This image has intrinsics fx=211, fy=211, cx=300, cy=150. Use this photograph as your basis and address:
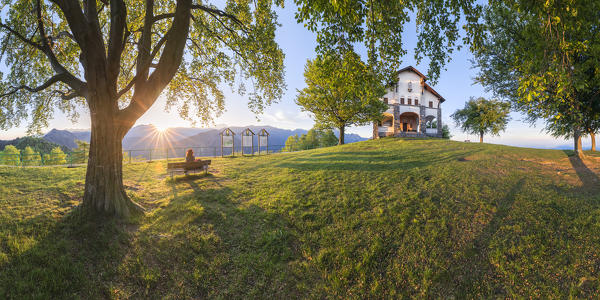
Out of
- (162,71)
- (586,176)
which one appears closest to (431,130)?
(586,176)

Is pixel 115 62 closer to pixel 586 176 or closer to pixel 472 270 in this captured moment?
pixel 472 270

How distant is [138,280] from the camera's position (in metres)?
3.84

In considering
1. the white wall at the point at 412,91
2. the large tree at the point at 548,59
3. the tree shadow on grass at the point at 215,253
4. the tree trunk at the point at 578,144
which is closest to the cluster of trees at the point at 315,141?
the white wall at the point at 412,91

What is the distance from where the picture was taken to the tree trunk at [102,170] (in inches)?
227

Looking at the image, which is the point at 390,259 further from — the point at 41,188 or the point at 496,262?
the point at 41,188

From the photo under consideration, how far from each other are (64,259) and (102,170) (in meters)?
2.57

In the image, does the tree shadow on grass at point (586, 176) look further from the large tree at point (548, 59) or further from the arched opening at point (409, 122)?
the arched opening at point (409, 122)

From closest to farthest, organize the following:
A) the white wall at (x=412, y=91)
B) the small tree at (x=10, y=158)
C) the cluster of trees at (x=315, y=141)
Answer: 1. the small tree at (x=10, y=158)
2. the white wall at (x=412, y=91)
3. the cluster of trees at (x=315, y=141)

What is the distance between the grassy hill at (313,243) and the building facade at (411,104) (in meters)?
22.6

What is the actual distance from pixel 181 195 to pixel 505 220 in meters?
10.8

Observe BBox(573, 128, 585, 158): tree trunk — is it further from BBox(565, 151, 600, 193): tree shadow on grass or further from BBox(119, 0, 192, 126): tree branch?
BBox(119, 0, 192, 126): tree branch

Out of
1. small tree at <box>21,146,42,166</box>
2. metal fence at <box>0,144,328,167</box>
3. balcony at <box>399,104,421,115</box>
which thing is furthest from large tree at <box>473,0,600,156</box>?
small tree at <box>21,146,42,166</box>

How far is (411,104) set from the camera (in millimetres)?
31562

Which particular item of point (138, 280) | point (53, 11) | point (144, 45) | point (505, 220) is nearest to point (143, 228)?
point (138, 280)
